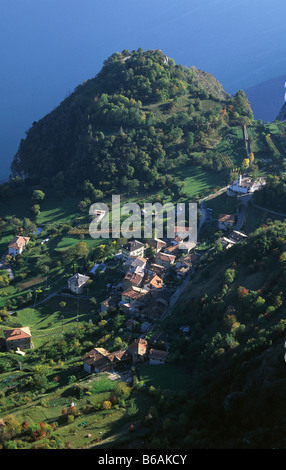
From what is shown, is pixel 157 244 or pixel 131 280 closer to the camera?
pixel 131 280

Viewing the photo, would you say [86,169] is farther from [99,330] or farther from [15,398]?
[15,398]

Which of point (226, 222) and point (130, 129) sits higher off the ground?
point (130, 129)

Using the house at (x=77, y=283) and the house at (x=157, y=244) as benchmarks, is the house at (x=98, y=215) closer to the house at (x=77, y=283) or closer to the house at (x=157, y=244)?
the house at (x=157, y=244)

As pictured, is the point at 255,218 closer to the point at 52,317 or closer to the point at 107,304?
the point at 107,304

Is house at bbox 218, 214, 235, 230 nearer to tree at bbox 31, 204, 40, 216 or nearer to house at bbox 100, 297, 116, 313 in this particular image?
house at bbox 100, 297, 116, 313

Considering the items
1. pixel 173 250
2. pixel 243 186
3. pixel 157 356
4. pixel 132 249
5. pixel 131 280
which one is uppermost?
pixel 243 186

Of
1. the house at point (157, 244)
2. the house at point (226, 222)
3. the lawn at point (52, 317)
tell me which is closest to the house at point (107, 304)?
the lawn at point (52, 317)

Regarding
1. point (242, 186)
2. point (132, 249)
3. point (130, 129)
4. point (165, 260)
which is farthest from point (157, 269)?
point (130, 129)
